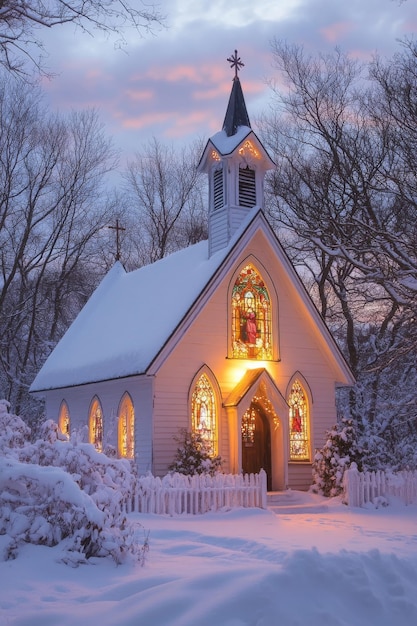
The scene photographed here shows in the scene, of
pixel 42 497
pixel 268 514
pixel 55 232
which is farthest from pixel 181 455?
pixel 55 232

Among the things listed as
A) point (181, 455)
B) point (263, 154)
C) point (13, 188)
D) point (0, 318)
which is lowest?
point (181, 455)

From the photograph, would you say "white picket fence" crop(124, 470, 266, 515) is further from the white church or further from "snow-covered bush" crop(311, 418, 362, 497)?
"snow-covered bush" crop(311, 418, 362, 497)

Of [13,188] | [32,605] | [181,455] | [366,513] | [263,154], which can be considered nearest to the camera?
[32,605]

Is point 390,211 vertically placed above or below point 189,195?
below

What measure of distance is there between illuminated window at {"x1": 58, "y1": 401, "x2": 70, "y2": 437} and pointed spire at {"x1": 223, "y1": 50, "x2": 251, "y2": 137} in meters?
11.3

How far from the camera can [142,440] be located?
19203 millimetres

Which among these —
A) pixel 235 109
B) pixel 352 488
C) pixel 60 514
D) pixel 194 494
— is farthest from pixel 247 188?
pixel 60 514

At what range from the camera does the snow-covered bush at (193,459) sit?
17.7 m

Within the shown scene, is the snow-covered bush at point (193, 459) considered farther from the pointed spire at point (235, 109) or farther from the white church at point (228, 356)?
the pointed spire at point (235, 109)

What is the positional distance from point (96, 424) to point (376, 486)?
9382 mm

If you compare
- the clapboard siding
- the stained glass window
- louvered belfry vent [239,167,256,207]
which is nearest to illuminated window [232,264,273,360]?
the clapboard siding

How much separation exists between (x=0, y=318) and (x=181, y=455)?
17470 millimetres

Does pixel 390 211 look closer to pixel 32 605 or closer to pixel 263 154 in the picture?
pixel 263 154

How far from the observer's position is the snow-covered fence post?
58.0 ft
